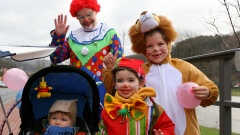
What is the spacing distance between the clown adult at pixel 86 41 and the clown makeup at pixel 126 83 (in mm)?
640

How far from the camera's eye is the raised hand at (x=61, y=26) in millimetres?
3322

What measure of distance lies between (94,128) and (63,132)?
0.94 ft

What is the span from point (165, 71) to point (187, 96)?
37 cm

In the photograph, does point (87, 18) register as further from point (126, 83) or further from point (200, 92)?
point (200, 92)

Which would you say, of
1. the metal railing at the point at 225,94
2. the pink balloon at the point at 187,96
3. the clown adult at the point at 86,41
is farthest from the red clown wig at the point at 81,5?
the metal railing at the point at 225,94

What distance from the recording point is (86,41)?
3.13 meters

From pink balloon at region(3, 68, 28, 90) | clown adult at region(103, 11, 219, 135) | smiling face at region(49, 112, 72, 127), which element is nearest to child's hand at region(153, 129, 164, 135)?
clown adult at region(103, 11, 219, 135)

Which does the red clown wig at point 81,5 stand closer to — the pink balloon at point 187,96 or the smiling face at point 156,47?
the smiling face at point 156,47

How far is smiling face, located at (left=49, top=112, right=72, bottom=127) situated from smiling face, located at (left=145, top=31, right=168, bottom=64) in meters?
0.88

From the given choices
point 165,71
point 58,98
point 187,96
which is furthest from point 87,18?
point 187,96

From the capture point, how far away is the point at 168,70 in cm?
268

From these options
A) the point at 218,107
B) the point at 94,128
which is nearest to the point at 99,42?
the point at 94,128

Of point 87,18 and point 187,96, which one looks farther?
point 87,18

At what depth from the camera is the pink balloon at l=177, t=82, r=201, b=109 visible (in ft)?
7.76
